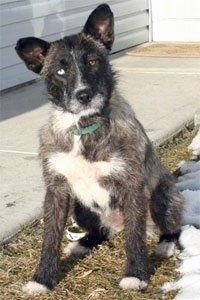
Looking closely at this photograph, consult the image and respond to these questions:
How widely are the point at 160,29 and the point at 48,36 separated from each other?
→ 103 inches

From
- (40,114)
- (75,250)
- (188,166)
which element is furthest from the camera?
(40,114)

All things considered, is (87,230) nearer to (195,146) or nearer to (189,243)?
(189,243)

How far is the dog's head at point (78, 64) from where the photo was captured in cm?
404

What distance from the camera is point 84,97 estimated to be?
4.00 meters

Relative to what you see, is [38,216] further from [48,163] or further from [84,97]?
[84,97]

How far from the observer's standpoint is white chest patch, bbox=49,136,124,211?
415 centimetres

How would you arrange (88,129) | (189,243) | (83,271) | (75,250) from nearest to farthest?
(88,129), (83,271), (189,243), (75,250)

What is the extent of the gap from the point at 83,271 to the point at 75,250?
0.80 ft

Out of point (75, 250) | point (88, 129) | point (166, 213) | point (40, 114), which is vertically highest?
point (88, 129)

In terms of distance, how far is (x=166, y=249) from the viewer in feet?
14.9

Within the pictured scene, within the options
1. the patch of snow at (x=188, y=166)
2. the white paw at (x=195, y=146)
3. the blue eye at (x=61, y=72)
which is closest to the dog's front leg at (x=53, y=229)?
the blue eye at (x=61, y=72)

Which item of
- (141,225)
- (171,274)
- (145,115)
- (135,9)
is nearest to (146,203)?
(141,225)

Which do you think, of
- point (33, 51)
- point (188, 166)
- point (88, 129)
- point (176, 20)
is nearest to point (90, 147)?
point (88, 129)

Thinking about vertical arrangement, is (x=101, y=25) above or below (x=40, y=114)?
above
